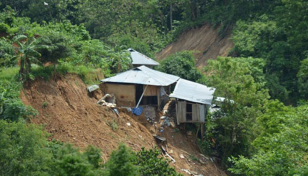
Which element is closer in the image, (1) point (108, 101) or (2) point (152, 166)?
(2) point (152, 166)

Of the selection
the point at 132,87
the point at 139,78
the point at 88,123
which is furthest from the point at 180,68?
the point at 88,123

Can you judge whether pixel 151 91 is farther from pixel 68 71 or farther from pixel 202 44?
pixel 202 44

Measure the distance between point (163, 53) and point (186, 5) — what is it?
622 cm

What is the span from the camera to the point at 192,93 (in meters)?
21.9

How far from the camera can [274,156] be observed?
12094 millimetres

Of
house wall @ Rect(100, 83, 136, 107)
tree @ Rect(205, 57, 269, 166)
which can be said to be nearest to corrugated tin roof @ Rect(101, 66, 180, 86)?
house wall @ Rect(100, 83, 136, 107)

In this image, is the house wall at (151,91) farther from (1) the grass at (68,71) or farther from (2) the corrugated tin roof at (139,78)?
(1) the grass at (68,71)

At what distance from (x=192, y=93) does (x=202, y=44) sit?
19.9 m

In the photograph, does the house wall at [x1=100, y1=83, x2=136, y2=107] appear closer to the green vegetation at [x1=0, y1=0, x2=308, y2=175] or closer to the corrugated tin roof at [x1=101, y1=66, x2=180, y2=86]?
the corrugated tin roof at [x1=101, y1=66, x2=180, y2=86]

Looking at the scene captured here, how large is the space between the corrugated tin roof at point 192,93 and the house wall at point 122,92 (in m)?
2.08

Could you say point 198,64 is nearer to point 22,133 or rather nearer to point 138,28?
point 138,28

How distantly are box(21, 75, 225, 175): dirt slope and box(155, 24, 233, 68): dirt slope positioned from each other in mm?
18884

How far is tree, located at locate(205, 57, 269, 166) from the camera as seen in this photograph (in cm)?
1967

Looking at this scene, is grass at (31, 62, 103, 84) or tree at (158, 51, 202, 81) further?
tree at (158, 51, 202, 81)
